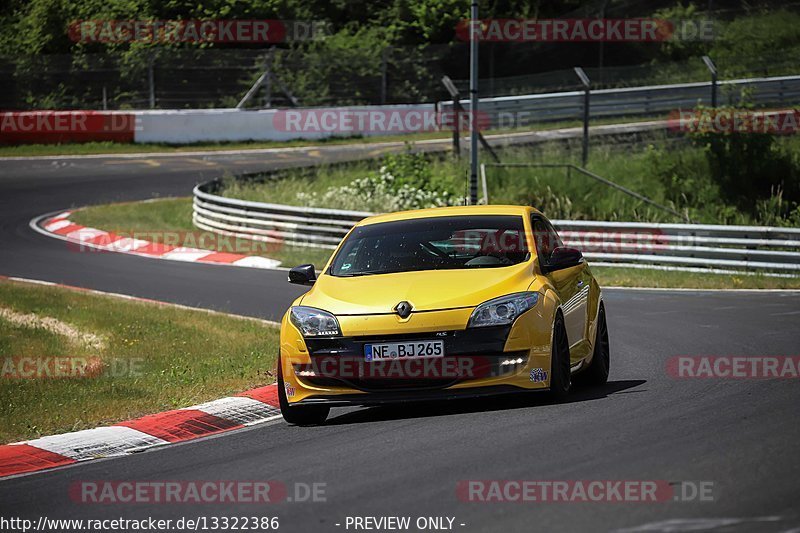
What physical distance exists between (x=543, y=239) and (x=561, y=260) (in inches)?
26.2

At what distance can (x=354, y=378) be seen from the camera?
899 centimetres

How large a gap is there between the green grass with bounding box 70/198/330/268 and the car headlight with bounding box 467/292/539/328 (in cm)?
1450

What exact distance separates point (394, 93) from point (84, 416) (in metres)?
36.7

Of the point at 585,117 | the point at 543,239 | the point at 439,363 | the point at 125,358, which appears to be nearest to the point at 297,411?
the point at 439,363

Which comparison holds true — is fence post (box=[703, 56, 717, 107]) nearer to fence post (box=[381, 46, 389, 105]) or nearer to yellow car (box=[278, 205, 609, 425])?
fence post (box=[381, 46, 389, 105])

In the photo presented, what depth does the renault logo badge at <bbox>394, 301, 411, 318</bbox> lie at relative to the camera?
8883 millimetres

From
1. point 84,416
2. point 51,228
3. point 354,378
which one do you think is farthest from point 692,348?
point 51,228

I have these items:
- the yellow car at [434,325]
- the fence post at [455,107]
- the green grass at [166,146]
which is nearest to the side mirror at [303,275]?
the yellow car at [434,325]

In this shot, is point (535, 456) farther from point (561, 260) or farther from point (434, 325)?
point (561, 260)

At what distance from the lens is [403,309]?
8.90m

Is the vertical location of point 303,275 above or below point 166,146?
above

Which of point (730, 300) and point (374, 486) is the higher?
point (374, 486)

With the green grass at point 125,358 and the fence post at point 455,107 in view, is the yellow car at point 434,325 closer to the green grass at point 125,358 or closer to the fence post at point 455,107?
the green grass at point 125,358

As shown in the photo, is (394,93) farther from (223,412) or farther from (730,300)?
(223,412)
